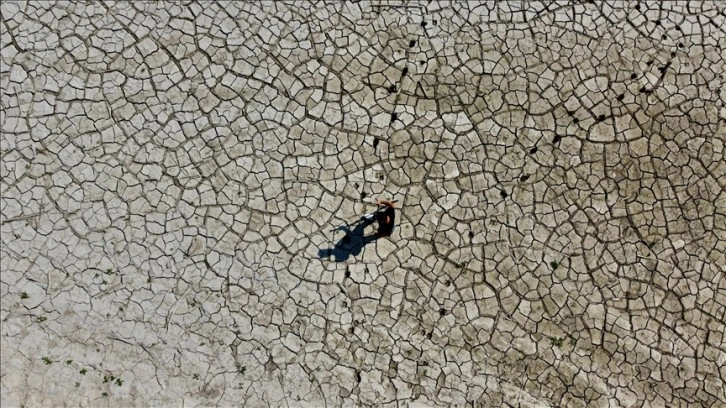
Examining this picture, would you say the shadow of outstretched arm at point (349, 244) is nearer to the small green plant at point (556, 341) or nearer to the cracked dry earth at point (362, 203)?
the cracked dry earth at point (362, 203)

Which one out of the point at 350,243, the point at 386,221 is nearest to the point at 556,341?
the point at 386,221

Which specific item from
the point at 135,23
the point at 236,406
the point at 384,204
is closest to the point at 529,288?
the point at 384,204

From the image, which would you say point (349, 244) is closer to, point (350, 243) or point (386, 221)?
point (350, 243)

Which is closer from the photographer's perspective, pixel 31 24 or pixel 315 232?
pixel 315 232

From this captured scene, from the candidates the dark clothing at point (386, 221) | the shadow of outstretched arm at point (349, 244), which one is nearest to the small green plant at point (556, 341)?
the dark clothing at point (386, 221)

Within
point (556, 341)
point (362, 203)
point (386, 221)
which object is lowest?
point (556, 341)

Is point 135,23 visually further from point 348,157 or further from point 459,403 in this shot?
point 459,403
